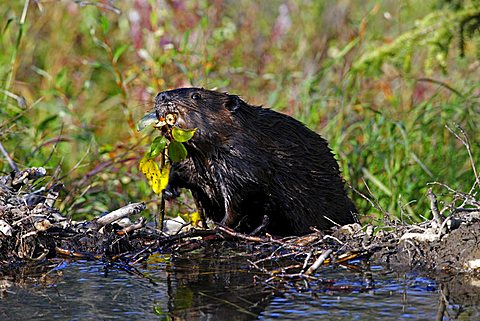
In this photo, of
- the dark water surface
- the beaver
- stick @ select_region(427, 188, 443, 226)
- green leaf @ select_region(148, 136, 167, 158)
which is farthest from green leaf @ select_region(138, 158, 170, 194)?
stick @ select_region(427, 188, 443, 226)

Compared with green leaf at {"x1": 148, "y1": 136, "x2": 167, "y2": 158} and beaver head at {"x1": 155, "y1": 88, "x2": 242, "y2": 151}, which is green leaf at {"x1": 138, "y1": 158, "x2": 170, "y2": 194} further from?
beaver head at {"x1": 155, "y1": 88, "x2": 242, "y2": 151}

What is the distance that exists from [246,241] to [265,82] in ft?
13.3

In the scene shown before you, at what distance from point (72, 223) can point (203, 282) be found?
840 mm

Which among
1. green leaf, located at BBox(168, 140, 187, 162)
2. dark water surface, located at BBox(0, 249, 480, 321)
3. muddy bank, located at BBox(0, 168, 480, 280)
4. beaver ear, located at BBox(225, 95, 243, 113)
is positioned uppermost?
beaver ear, located at BBox(225, 95, 243, 113)

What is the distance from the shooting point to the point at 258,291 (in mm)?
2682

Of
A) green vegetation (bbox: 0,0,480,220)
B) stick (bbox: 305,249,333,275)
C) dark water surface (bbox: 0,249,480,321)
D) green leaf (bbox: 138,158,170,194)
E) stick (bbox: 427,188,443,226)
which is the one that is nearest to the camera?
dark water surface (bbox: 0,249,480,321)

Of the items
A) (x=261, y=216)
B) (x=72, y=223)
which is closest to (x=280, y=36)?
(x=261, y=216)

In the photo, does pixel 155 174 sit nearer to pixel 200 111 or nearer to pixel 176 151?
pixel 176 151

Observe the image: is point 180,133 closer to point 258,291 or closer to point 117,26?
point 258,291

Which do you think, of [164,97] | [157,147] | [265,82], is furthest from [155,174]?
[265,82]

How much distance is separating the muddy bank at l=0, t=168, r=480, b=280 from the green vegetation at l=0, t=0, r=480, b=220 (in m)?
0.33

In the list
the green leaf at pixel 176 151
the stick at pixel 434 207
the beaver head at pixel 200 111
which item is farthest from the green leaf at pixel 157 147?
the stick at pixel 434 207

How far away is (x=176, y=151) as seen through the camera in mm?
3469

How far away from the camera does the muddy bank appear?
2939 mm
